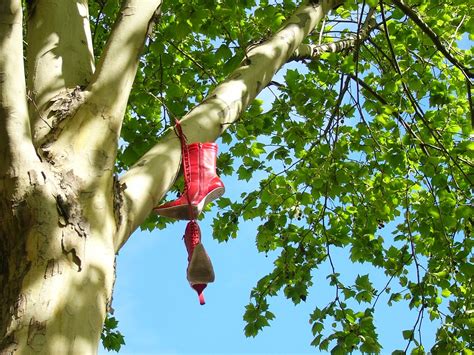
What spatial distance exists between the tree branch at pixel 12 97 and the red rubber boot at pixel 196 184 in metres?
0.63

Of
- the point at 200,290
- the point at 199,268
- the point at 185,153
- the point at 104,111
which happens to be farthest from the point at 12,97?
the point at 200,290

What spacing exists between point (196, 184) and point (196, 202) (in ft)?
0.28

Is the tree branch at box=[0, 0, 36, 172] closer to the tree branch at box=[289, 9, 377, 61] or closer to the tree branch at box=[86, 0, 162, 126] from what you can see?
A: the tree branch at box=[86, 0, 162, 126]

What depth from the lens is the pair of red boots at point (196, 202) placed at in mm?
2166

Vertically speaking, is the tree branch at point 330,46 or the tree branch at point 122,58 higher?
the tree branch at point 330,46

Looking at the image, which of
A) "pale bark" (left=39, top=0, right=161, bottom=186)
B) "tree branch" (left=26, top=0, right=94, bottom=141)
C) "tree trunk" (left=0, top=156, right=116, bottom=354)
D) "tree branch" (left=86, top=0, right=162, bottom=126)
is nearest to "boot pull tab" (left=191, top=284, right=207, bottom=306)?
"tree trunk" (left=0, top=156, right=116, bottom=354)

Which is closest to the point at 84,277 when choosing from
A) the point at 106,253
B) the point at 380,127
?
the point at 106,253

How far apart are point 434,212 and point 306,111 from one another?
1497mm

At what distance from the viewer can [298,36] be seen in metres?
3.40

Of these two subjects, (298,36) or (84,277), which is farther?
(298,36)

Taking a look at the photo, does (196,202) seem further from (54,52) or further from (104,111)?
(54,52)

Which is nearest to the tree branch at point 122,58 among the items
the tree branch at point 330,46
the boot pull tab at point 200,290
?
the boot pull tab at point 200,290

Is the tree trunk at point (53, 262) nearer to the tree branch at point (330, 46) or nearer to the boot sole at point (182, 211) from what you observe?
the boot sole at point (182, 211)

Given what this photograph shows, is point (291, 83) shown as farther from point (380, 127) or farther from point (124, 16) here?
point (124, 16)
